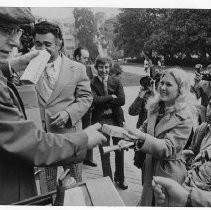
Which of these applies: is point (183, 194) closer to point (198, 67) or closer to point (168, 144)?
point (168, 144)

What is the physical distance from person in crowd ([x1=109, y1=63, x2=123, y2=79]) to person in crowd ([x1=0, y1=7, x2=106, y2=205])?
4.08ft

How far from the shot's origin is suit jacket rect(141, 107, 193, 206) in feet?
4.95

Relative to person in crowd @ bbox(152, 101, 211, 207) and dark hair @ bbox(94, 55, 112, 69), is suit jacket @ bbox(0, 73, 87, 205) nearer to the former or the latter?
person in crowd @ bbox(152, 101, 211, 207)

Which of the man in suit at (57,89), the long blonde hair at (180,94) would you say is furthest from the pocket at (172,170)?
the man in suit at (57,89)

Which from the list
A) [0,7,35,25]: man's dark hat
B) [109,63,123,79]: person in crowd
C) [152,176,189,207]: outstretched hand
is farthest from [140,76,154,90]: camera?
[0,7,35,25]: man's dark hat

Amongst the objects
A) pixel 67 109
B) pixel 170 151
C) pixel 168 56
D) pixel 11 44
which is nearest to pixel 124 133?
pixel 170 151

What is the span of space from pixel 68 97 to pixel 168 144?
2.09 ft

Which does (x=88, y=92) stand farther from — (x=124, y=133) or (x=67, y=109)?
(x=124, y=133)

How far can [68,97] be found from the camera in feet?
6.15

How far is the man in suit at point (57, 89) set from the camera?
181cm

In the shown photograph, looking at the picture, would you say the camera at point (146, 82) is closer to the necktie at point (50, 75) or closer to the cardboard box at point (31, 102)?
the necktie at point (50, 75)

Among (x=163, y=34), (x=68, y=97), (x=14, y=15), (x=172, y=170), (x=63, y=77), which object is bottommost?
(x=172, y=170)

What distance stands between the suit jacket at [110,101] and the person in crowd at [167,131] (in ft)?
2.08

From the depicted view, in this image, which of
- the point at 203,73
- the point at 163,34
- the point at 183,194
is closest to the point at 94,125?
the point at 183,194
